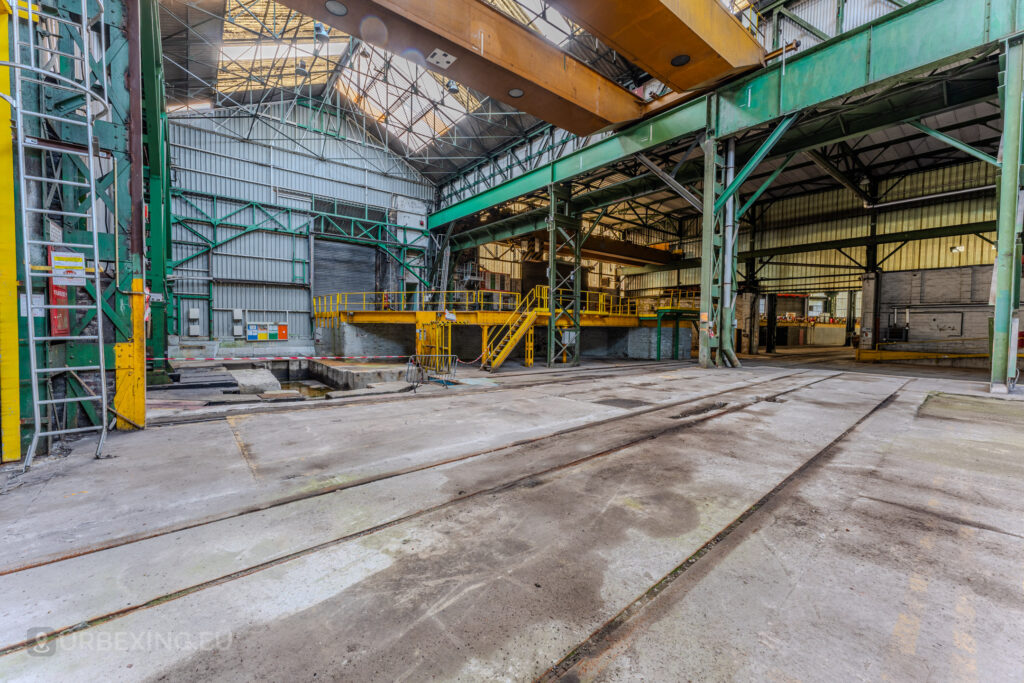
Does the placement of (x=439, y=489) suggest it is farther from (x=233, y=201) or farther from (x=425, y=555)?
(x=233, y=201)

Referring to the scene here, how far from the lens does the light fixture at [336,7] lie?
7.17 metres

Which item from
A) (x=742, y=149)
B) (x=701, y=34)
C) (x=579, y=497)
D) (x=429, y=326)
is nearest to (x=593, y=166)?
(x=742, y=149)

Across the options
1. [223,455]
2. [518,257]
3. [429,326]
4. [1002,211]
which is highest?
[518,257]

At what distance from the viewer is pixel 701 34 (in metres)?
8.79

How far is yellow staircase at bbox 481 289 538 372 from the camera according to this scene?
533 inches

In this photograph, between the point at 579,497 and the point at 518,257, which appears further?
the point at 518,257

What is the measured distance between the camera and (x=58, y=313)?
4.36 m

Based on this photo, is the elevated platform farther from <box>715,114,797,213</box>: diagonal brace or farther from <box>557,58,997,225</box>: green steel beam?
<box>557,58,997,225</box>: green steel beam

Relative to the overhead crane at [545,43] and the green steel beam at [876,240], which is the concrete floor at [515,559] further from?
the green steel beam at [876,240]

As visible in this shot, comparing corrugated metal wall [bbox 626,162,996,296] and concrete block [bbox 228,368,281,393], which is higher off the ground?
corrugated metal wall [bbox 626,162,996,296]

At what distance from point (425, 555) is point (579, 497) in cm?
127

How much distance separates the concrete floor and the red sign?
1271 mm

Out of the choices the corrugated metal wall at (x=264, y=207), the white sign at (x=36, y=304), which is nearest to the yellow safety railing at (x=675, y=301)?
the corrugated metal wall at (x=264, y=207)

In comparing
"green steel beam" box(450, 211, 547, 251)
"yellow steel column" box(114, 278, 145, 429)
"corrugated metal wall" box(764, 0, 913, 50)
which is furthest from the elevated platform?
"corrugated metal wall" box(764, 0, 913, 50)
